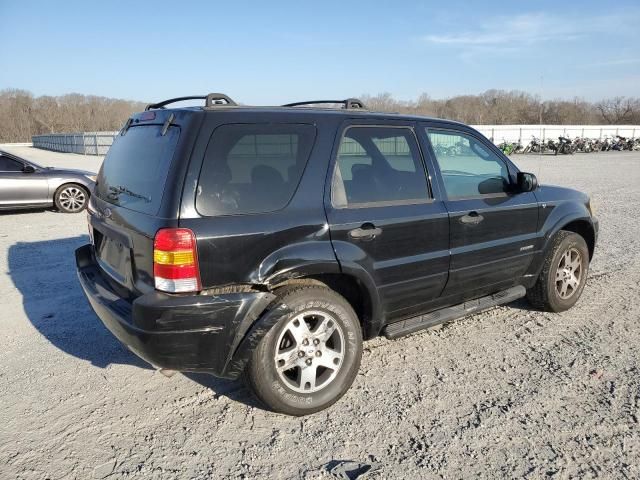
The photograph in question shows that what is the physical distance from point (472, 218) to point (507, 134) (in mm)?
36981

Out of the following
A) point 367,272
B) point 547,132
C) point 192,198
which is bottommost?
point 367,272

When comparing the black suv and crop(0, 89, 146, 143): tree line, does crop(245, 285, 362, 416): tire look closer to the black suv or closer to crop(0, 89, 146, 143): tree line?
the black suv

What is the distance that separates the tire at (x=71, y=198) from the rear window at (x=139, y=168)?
7.64 m

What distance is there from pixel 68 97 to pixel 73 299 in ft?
382

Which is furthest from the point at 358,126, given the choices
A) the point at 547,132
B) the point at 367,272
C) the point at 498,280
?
the point at 547,132

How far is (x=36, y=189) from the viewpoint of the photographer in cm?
1009

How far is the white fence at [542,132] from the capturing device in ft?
121

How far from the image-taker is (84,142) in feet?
129

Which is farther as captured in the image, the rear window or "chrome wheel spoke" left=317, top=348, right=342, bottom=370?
"chrome wheel spoke" left=317, top=348, right=342, bottom=370

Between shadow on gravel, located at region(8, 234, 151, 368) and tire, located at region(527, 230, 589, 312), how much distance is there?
3457 mm

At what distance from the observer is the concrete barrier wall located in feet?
122

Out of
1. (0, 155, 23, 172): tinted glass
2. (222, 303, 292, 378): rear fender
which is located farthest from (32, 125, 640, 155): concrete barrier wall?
(222, 303, 292, 378): rear fender

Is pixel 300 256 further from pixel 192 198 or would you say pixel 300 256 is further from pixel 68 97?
pixel 68 97

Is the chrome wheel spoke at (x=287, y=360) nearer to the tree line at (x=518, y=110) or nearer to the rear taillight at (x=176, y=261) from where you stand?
the rear taillight at (x=176, y=261)
